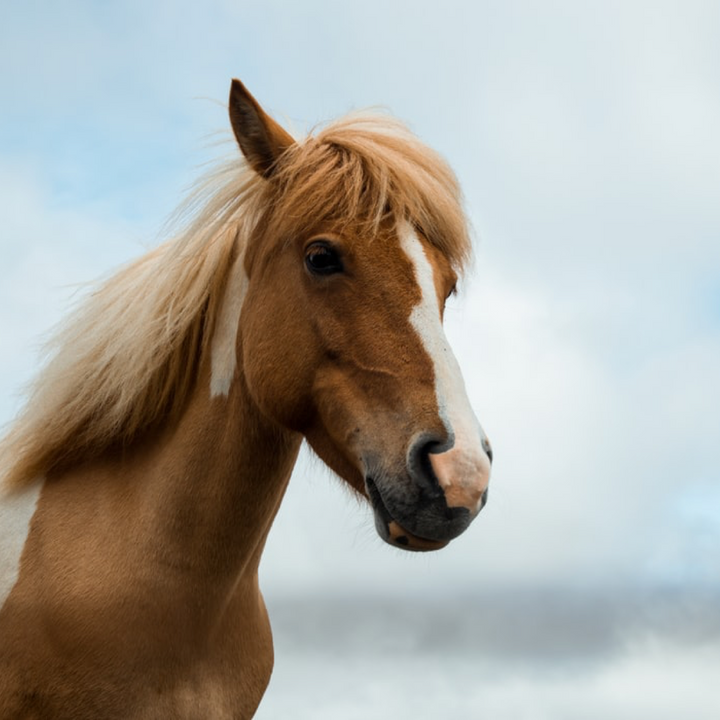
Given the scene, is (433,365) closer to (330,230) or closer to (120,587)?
(330,230)

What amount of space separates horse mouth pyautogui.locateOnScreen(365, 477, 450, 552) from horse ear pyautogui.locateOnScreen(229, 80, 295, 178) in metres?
1.65

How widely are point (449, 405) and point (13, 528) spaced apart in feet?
7.55

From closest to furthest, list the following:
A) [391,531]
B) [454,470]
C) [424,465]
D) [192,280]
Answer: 1. [454,470]
2. [424,465]
3. [391,531]
4. [192,280]

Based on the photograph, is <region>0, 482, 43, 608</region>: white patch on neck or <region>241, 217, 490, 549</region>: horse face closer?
<region>241, 217, 490, 549</region>: horse face

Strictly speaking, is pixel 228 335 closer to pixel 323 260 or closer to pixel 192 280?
pixel 192 280

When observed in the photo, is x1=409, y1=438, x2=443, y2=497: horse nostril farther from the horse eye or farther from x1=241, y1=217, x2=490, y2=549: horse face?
the horse eye

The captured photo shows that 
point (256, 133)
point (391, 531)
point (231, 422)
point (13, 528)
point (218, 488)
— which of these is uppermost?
point (256, 133)

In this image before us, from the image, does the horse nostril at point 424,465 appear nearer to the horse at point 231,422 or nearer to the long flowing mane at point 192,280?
the horse at point 231,422

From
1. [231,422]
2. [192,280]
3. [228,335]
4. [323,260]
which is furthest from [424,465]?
[192,280]

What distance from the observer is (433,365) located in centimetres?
396

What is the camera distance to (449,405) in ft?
12.6

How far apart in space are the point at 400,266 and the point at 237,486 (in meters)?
1.24

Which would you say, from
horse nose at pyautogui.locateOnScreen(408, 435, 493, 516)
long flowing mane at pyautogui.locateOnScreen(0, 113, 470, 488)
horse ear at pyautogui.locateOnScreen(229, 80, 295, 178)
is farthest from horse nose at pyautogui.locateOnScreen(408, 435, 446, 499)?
horse ear at pyautogui.locateOnScreen(229, 80, 295, 178)

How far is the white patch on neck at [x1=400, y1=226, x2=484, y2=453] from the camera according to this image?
12.4 ft
